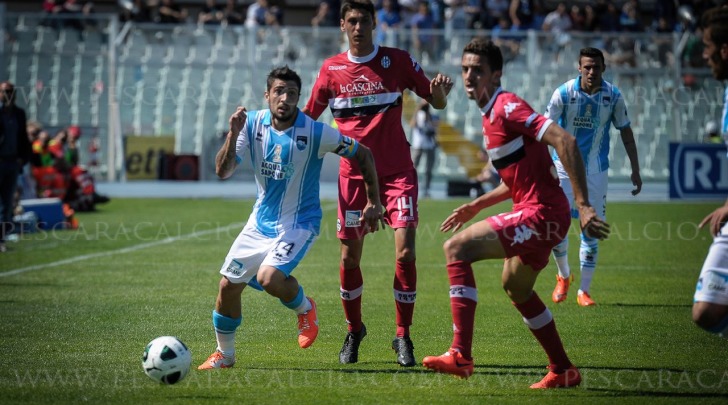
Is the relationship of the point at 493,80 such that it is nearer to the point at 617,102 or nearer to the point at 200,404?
the point at 200,404

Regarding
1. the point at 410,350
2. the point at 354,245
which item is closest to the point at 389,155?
the point at 354,245

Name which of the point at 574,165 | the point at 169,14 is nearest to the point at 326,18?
the point at 169,14

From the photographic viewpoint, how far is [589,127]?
1057 centimetres

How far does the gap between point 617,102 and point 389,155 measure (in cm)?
361

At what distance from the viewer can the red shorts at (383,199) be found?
7730 mm

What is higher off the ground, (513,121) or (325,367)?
(513,121)

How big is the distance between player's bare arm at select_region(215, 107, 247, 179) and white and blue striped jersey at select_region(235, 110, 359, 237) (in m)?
0.10

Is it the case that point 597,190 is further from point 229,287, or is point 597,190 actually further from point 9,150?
point 9,150

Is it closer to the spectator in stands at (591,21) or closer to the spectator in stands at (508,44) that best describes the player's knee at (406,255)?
the spectator in stands at (508,44)

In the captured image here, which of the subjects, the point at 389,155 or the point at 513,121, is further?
the point at 389,155

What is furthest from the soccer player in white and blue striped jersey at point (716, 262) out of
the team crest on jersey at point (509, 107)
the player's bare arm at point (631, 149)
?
the player's bare arm at point (631, 149)

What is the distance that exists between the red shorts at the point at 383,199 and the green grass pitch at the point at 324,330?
97 centimetres

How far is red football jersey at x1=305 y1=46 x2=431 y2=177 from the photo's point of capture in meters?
7.87

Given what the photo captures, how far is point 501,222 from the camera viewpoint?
6406mm
